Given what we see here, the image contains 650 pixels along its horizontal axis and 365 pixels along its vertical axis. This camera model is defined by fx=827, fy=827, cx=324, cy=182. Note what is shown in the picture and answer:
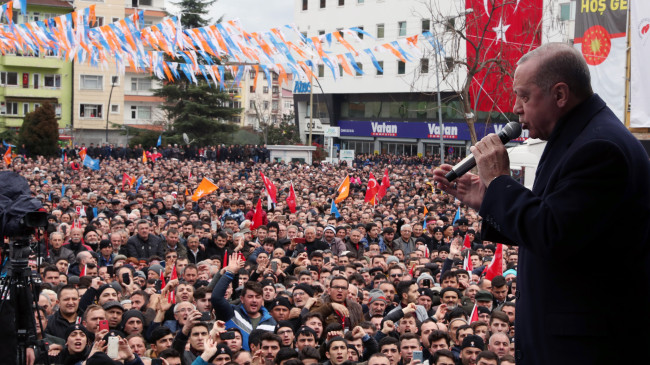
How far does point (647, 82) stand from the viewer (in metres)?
20.8

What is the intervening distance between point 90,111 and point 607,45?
2091 inches

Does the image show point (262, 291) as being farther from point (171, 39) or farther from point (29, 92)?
point (29, 92)

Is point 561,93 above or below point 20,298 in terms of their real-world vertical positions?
above

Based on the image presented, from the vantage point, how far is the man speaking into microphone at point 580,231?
2.22 m

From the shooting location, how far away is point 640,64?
21062mm

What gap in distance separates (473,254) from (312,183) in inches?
602

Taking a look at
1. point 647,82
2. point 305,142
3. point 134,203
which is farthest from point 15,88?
point 647,82

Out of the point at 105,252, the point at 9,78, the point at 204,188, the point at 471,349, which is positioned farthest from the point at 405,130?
the point at 471,349

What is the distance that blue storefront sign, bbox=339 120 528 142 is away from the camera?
5472 centimetres

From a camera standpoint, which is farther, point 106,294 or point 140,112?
point 140,112

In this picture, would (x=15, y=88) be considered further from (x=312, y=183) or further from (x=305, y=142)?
(x=312, y=183)

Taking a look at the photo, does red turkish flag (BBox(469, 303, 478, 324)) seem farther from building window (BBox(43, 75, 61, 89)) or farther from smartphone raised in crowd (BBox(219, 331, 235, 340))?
building window (BBox(43, 75, 61, 89))

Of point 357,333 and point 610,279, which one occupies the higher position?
point 610,279

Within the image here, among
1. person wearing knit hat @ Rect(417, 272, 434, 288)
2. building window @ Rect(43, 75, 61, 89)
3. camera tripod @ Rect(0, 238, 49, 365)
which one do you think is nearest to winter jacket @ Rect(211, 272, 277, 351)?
person wearing knit hat @ Rect(417, 272, 434, 288)
